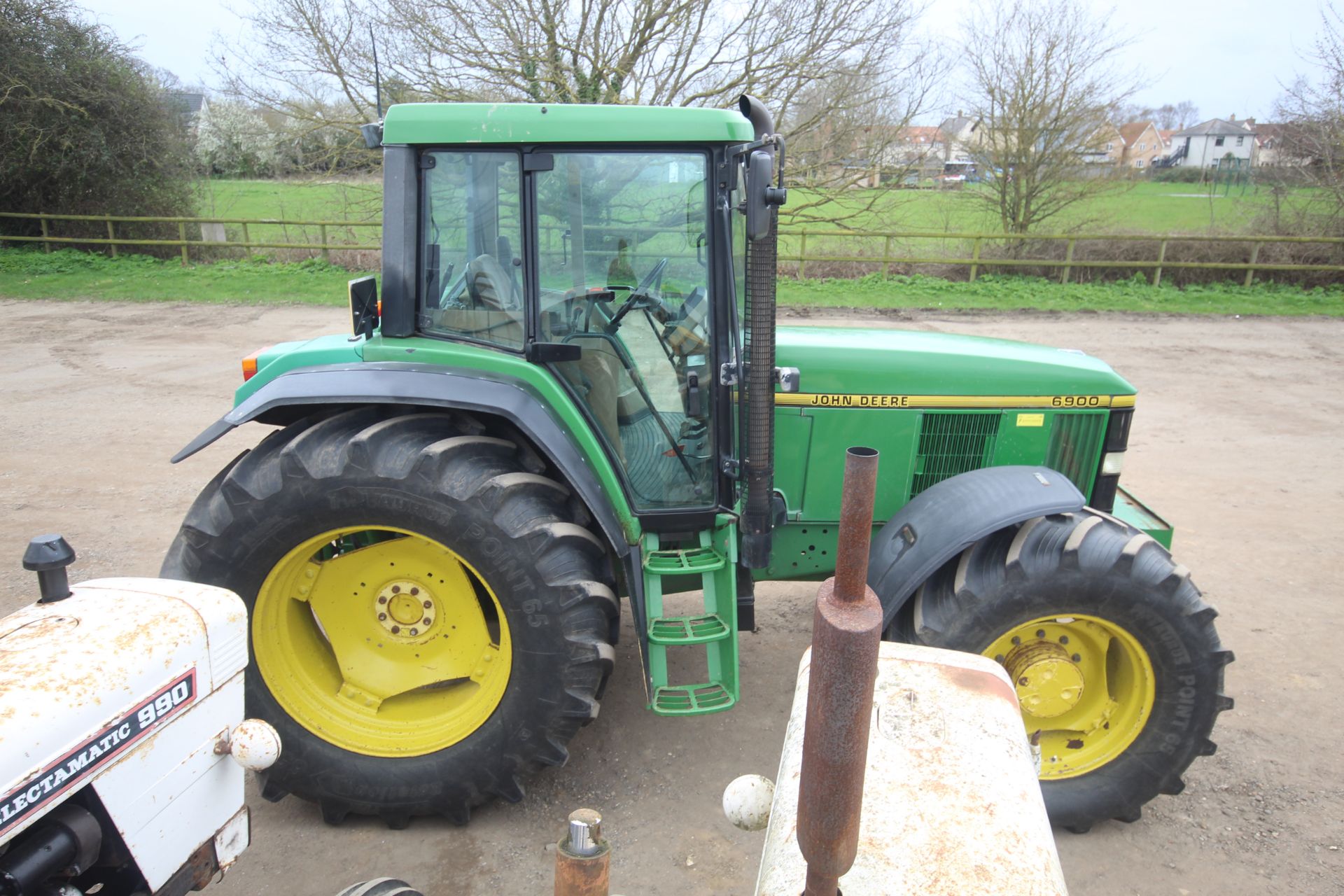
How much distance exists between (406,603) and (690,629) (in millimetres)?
976

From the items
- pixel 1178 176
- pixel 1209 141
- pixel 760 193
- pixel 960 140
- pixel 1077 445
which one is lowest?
pixel 1077 445

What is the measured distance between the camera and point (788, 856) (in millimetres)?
1303

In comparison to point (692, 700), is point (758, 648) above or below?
below

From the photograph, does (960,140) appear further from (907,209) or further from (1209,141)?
(1209,141)

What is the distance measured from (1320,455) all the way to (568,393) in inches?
268

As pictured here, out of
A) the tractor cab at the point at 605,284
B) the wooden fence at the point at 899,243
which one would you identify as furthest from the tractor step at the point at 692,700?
the wooden fence at the point at 899,243

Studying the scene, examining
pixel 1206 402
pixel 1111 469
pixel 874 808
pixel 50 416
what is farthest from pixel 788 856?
pixel 1206 402

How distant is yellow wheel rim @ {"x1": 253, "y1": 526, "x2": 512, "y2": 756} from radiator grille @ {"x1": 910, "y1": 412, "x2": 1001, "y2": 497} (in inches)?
67.7

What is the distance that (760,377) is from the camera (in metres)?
2.90

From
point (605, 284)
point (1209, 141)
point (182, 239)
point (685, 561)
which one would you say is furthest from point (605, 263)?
point (1209, 141)

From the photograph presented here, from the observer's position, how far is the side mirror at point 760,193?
2506 mm

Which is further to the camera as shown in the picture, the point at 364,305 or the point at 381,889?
the point at 364,305

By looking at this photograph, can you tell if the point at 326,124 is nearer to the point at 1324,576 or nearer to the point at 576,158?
the point at 576,158

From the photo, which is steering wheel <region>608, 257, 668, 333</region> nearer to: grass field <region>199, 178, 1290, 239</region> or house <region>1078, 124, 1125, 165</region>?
grass field <region>199, 178, 1290, 239</region>
